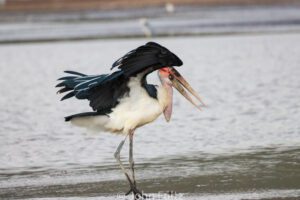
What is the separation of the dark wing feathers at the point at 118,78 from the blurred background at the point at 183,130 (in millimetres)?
462

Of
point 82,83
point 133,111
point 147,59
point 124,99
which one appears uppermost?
point 147,59

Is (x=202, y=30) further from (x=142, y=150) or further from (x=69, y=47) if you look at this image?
(x=142, y=150)

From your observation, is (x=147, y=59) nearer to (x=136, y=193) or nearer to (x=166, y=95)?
(x=166, y=95)

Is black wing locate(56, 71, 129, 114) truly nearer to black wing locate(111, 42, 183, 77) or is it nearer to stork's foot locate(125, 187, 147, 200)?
black wing locate(111, 42, 183, 77)

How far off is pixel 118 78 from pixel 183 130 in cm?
406

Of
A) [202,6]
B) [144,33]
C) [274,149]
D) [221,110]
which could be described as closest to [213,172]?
[274,149]

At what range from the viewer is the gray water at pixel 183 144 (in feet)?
30.6

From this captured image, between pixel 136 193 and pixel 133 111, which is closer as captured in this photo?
pixel 136 193

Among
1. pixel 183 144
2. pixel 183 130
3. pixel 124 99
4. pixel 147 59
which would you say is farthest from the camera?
pixel 183 130

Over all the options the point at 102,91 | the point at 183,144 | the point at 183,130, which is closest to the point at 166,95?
the point at 102,91

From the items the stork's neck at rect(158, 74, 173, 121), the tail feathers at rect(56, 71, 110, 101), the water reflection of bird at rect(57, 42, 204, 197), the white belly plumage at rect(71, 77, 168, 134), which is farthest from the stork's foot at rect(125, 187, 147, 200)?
the tail feathers at rect(56, 71, 110, 101)

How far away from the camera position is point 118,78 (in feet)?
29.8

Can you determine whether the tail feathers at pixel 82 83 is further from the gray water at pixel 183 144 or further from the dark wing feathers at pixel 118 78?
the gray water at pixel 183 144

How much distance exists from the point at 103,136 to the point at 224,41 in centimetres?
1863
